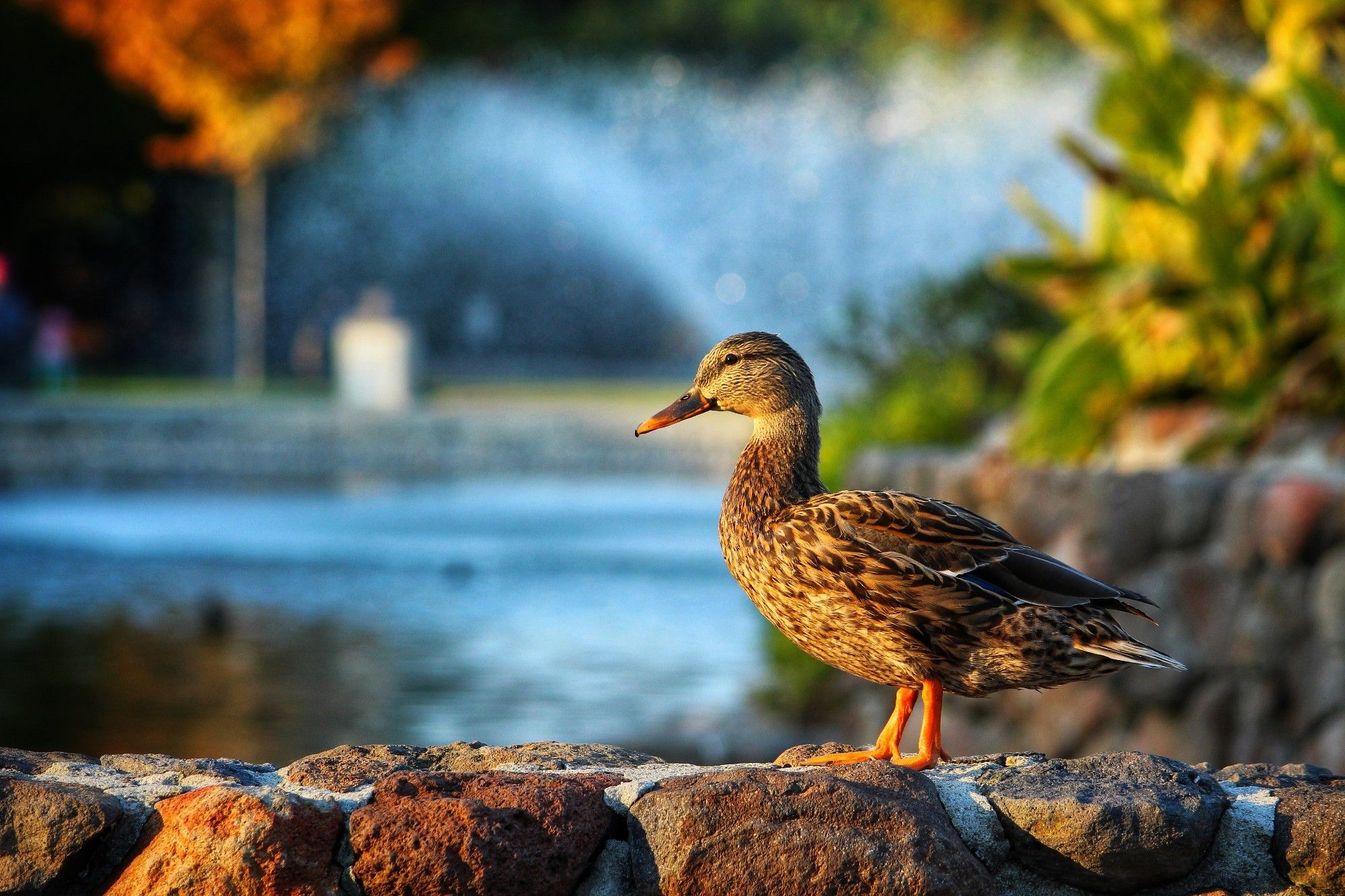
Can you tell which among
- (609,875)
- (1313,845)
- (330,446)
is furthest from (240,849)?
(330,446)

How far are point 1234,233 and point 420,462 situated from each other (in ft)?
41.6

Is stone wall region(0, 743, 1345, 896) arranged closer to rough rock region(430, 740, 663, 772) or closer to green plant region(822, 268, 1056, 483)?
rough rock region(430, 740, 663, 772)

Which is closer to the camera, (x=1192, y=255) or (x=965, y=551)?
(x=965, y=551)

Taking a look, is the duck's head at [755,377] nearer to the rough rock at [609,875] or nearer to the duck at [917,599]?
the duck at [917,599]

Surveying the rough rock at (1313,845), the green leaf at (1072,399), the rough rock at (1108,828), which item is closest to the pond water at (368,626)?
the green leaf at (1072,399)

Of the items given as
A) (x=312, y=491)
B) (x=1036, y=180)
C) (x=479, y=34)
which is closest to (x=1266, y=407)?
(x=312, y=491)

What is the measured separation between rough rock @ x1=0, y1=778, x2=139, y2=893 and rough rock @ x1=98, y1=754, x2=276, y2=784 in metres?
0.19

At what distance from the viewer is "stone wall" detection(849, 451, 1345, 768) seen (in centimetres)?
515

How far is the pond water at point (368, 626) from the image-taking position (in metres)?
7.56

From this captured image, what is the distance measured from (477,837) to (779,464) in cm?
77

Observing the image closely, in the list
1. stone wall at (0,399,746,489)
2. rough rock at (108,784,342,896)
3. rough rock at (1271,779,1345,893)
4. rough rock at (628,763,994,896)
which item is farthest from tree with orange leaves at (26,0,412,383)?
rough rock at (1271,779,1345,893)

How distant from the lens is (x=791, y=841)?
2.00 meters

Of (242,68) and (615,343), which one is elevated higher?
(242,68)

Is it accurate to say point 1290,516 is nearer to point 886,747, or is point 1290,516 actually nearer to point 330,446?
point 886,747
